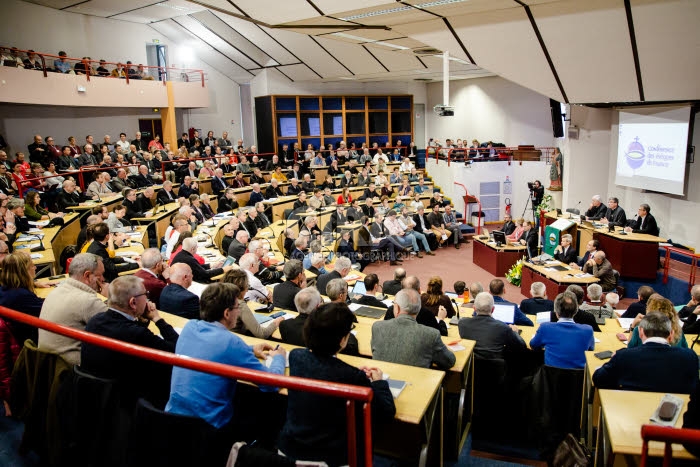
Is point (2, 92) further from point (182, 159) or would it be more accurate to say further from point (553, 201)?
point (553, 201)

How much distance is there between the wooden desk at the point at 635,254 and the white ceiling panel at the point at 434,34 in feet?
14.0

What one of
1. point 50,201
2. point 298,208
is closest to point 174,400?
point 50,201

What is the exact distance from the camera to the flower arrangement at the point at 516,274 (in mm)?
9547

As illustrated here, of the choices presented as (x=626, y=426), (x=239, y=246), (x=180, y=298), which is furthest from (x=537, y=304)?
(x=239, y=246)

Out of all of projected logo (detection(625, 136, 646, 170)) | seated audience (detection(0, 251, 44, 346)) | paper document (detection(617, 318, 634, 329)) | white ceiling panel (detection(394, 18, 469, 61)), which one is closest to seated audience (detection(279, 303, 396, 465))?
seated audience (detection(0, 251, 44, 346))

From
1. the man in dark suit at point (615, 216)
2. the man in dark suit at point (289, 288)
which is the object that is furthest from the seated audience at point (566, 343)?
the man in dark suit at point (615, 216)

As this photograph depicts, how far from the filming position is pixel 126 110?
15.2 metres

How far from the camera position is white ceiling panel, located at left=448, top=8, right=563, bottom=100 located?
323 inches

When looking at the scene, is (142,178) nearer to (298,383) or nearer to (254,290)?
(254,290)

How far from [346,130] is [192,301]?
47.5 ft

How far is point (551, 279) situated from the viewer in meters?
8.09

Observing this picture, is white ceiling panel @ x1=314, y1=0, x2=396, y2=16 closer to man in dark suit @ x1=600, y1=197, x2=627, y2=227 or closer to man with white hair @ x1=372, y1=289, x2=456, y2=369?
man with white hair @ x1=372, y1=289, x2=456, y2=369

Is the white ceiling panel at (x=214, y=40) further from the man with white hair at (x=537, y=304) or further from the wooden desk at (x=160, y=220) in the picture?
the man with white hair at (x=537, y=304)

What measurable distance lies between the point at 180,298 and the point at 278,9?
221 inches
